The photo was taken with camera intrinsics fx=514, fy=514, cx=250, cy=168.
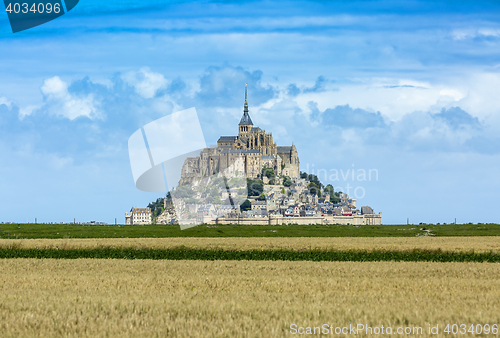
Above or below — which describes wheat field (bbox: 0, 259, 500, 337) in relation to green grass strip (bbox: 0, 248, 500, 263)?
above

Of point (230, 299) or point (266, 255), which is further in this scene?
point (266, 255)

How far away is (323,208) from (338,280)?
544ft

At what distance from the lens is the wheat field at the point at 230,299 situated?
1176cm

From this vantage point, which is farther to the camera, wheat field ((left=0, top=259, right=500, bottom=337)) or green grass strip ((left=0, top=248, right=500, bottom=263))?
green grass strip ((left=0, top=248, right=500, bottom=263))

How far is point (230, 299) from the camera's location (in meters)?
14.7

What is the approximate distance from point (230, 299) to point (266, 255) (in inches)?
743

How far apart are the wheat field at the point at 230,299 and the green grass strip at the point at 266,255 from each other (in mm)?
9305

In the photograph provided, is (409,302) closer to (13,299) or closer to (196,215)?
(13,299)

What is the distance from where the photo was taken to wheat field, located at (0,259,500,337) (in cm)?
1176

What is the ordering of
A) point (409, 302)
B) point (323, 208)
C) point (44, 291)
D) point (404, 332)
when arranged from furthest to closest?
point (323, 208)
point (44, 291)
point (409, 302)
point (404, 332)

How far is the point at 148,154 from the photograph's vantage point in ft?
85.3

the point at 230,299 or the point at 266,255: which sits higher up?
the point at 230,299

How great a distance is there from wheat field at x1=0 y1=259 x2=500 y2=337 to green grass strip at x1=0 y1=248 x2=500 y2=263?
9305 mm

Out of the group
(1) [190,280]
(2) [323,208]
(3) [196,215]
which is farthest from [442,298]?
(2) [323,208]
